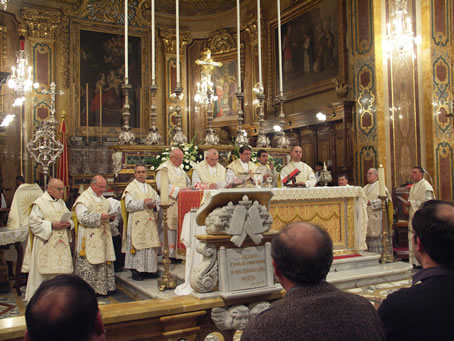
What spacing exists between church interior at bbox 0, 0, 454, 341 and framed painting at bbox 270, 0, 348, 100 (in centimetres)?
5

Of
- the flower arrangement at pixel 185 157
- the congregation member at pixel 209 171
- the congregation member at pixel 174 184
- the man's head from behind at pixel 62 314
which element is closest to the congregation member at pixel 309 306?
the man's head from behind at pixel 62 314

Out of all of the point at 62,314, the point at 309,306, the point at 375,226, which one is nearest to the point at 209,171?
the point at 375,226

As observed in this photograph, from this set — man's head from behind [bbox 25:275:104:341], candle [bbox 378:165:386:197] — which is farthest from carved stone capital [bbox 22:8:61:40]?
man's head from behind [bbox 25:275:104:341]

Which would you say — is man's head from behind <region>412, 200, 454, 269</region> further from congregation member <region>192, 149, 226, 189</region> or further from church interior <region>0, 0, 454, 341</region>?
congregation member <region>192, 149, 226, 189</region>

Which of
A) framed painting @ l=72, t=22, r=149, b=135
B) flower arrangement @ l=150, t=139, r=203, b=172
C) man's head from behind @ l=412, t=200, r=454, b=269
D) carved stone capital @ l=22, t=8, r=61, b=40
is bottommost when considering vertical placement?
man's head from behind @ l=412, t=200, r=454, b=269

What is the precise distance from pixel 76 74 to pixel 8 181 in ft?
14.4

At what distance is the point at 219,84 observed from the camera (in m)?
16.8

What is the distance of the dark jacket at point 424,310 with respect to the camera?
1.79 meters

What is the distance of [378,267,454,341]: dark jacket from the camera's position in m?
1.79

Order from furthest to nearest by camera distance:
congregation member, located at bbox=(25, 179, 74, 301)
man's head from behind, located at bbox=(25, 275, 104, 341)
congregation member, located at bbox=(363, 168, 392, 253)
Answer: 1. congregation member, located at bbox=(363, 168, 392, 253)
2. congregation member, located at bbox=(25, 179, 74, 301)
3. man's head from behind, located at bbox=(25, 275, 104, 341)

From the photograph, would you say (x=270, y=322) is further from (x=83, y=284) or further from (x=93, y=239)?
(x=93, y=239)

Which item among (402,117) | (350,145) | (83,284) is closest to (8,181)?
(350,145)

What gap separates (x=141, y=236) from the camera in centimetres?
646

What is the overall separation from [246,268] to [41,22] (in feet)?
45.8
